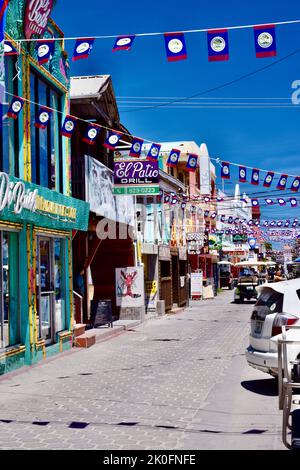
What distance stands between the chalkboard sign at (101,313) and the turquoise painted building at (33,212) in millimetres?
3721

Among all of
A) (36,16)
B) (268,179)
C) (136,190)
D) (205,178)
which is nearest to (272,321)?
(36,16)

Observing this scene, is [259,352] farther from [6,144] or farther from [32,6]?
[32,6]

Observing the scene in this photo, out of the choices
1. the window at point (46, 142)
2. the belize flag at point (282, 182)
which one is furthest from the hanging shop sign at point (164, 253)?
the window at point (46, 142)

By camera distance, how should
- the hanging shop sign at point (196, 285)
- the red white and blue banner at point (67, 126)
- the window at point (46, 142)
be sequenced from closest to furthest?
the window at point (46, 142), the red white and blue banner at point (67, 126), the hanging shop sign at point (196, 285)

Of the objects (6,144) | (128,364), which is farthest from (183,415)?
(6,144)

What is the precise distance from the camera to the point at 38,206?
12.6 meters

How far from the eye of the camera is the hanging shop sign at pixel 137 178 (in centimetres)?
1980

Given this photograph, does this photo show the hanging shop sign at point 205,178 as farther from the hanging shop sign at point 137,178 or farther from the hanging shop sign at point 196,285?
the hanging shop sign at point 137,178

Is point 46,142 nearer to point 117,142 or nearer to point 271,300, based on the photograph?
point 117,142

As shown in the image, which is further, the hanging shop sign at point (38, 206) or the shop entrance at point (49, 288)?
the shop entrance at point (49, 288)

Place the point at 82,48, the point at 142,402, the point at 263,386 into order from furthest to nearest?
the point at 263,386
the point at 82,48
the point at 142,402

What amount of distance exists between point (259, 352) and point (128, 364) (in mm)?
4426

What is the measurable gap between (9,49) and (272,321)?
7.01 metres

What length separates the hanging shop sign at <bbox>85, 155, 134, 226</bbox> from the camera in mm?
16906
